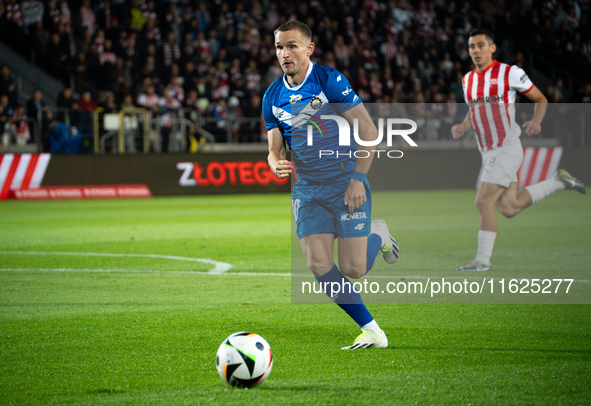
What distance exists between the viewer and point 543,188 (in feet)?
25.1

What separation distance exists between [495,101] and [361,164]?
10.4 feet

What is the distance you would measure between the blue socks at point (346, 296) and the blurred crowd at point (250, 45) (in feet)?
46.7

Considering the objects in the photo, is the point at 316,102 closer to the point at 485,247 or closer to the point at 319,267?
the point at 319,267

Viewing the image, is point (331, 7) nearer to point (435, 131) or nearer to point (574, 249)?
point (435, 131)

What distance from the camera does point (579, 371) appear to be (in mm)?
3906

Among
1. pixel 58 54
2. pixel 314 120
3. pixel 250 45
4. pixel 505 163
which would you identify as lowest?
pixel 505 163

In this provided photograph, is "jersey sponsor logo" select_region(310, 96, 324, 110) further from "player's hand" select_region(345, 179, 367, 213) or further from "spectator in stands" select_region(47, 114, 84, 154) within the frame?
"spectator in stands" select_region(47, 114, 84, 154)

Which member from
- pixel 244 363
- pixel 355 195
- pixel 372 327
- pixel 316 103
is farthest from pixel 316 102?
pixel 244 363

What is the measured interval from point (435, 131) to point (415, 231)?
834cm

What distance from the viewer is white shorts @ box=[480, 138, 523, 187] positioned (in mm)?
7348

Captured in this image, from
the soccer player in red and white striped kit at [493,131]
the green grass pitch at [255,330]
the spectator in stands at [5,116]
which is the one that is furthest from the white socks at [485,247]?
the spectator in stands at [5,116]

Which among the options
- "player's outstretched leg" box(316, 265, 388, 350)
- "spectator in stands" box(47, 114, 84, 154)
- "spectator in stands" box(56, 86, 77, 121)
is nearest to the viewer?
"player's outstretched leg" box(316, 265, 388, 350)

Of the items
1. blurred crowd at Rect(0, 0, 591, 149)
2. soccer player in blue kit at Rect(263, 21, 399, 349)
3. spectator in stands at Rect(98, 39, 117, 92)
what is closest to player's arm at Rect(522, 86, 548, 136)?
soccer player in blue kit at Rect(263, 21, 399, 349)

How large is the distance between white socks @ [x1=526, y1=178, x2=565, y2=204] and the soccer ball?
4662mm
